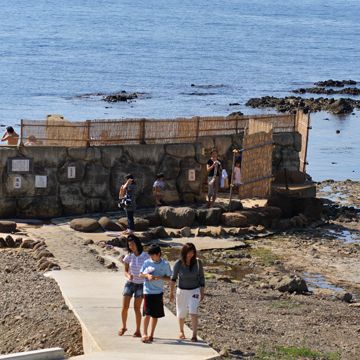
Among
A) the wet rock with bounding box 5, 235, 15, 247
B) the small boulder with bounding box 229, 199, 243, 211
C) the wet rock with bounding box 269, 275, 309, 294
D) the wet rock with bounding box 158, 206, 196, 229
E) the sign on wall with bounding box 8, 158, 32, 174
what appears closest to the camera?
the wet rock with bounding box 269, 275, 309, 294

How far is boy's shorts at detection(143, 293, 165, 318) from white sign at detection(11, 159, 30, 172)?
1293 cm

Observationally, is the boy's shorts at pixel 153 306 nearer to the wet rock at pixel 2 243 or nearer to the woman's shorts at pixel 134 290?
the woman's shorts at pixel 134 290

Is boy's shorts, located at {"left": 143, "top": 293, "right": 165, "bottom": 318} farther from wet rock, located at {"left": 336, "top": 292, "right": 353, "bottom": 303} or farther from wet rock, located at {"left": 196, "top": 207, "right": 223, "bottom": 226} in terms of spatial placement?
wet rock, located at {"left": 196, "top": 207, "right": 223, "bottom": 226}

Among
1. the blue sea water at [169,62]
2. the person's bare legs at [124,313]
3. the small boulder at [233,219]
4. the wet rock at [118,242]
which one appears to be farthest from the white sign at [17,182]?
the blue sea water at [169,62]

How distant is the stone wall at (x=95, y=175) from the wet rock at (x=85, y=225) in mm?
1588

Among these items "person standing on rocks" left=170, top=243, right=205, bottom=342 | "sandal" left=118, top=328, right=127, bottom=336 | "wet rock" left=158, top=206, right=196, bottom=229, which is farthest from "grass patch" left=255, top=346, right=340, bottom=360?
"wet rock" left=158, top=206, right=196, bottom=229

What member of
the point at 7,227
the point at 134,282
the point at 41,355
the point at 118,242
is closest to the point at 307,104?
the point at 118,242

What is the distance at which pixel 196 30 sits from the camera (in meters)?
139

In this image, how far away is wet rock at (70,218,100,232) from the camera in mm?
27969

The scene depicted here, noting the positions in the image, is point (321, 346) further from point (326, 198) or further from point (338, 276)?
point (326, 198)

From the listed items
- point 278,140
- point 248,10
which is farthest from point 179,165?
point 248,10

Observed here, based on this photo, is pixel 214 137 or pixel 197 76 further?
pixel 197 76

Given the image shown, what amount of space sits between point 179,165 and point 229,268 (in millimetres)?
6142

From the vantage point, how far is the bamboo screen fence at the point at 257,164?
3139 centimetres
